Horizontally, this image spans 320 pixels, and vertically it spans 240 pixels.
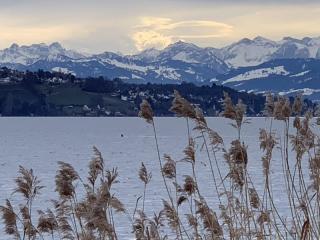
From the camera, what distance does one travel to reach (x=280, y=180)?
45.5 metres

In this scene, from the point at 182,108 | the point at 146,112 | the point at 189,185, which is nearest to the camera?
the point at 182,108

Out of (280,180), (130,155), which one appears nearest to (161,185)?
(280,180)

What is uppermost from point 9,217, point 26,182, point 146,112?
point 146,112

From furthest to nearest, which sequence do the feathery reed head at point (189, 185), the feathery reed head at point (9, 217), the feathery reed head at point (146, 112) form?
the feathery reed head at point (189, 185) < the feathery reed head at point (146, 112) < the feathery reed head at point (9, 217)

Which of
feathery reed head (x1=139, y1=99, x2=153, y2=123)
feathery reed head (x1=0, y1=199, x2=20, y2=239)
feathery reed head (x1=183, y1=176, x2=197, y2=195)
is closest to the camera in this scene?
feathery reed head (x1=0, y1=199, x2=20, y2=239)

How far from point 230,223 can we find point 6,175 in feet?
152

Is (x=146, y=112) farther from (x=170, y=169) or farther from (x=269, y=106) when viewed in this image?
(x=269, y=106)

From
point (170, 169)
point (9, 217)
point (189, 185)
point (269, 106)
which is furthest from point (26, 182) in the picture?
point (269, 106)

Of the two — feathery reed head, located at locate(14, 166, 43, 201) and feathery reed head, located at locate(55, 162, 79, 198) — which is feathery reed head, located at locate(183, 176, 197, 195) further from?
feathery reed head, located at locate(14, 166, 43, 201)

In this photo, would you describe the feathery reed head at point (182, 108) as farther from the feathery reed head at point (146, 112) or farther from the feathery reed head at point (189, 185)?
the feathery reed head at point (189, 185)

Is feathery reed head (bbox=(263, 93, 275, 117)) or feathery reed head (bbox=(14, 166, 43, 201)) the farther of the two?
feathery reed head (bbox=(263, 93, 275, 117))

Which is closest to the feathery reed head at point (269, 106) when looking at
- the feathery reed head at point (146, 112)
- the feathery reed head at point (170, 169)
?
the feathery reed head at point (170, 169)

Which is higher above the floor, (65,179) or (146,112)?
(146,112)

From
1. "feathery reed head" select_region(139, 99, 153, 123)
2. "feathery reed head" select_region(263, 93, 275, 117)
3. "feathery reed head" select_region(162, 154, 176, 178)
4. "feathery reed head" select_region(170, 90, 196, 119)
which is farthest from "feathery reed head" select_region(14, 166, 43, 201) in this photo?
"feathery reed head" select_region(263, 93, 275, 117)
